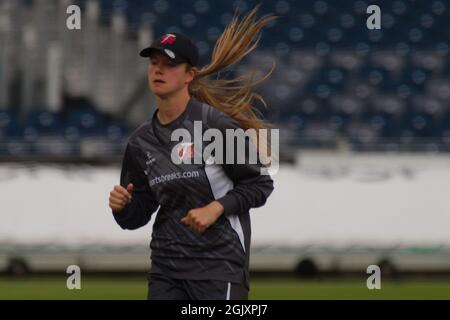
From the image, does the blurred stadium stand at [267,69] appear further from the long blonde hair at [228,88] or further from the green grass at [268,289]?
the long blonde hair at [228,88]

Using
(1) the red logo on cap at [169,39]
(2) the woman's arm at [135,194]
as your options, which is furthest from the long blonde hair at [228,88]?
(2) the woman's arm at [135,194]

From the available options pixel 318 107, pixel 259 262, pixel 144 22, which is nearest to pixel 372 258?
pixel 259 262

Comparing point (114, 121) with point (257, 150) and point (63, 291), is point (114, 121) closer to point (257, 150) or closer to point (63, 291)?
point (63, 291)

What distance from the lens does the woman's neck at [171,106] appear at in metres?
5.18

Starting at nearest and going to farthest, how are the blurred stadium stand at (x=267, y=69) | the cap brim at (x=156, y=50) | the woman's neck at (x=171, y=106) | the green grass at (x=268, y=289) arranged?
the cap brim at (x=156, y=50) → the woman's neck at (x=171, y=106) → the green grass at (x=268, y=289) → the blurred stadium stand at (x=267, y=69)

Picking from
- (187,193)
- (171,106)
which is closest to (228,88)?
(171,106)

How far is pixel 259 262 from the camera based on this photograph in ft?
54.1

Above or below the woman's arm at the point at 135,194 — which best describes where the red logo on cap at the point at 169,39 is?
above

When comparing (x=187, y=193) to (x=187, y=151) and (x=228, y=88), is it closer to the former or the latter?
(x=187, y=151)

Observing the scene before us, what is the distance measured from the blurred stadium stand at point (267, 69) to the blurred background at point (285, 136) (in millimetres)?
25

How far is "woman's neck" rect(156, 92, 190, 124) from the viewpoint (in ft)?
17.0

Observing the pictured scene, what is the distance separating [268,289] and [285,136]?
3.83m

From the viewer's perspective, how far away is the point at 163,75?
5.10 m

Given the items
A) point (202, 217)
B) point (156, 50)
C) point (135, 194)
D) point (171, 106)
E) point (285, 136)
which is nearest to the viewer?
point (202, 217)
